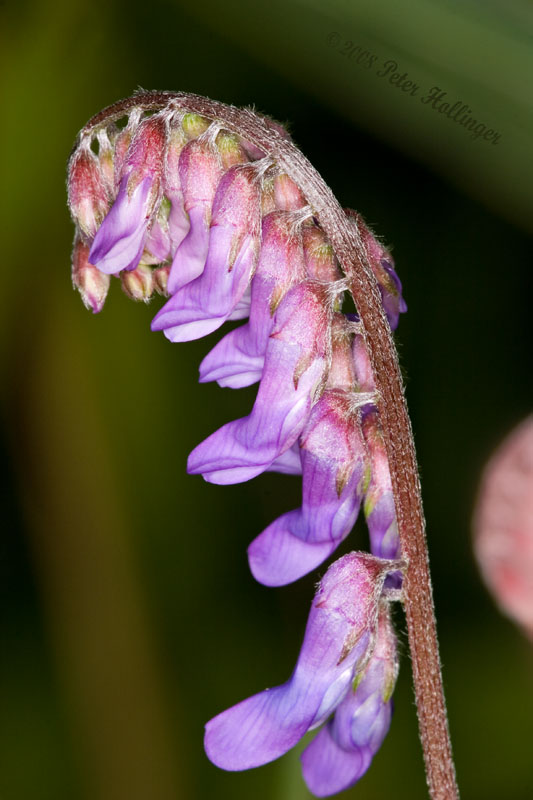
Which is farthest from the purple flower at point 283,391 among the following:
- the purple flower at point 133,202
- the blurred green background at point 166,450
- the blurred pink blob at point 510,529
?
the blurred green background at point 166,450

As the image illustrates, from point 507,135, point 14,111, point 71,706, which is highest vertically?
point 14,111

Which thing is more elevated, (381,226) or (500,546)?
(381,226)

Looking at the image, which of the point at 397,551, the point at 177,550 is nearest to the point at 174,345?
the point at 177,550

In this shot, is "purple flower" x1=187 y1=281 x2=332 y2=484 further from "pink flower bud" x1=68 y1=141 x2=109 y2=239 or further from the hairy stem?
"pink flower bud" x1=68 y1=141 x2=109 y2=239

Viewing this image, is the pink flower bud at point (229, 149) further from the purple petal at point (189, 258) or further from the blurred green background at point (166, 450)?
the blurred green background at point (166, 450)

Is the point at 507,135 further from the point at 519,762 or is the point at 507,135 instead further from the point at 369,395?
the point at 519,762
